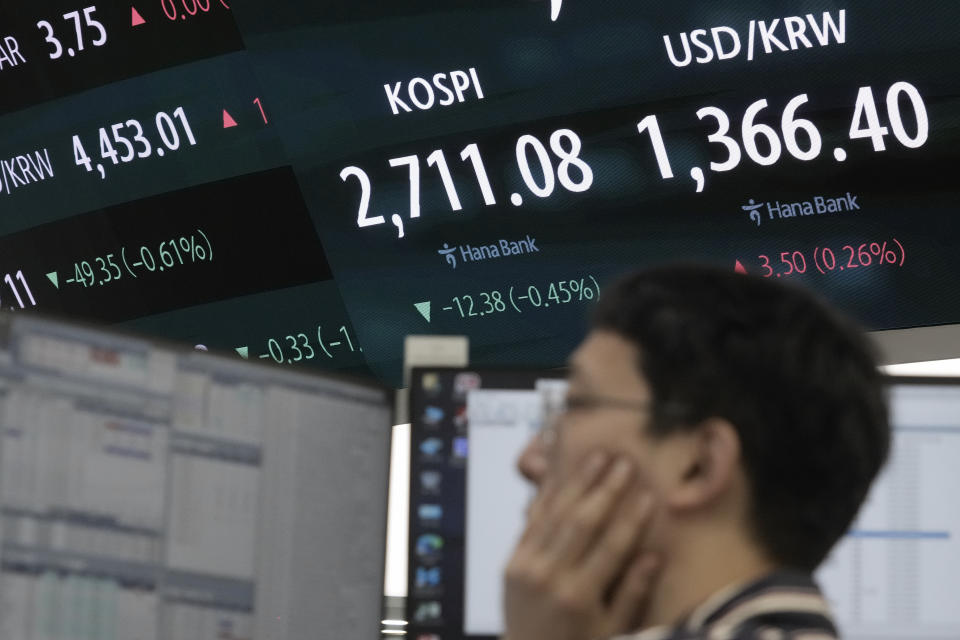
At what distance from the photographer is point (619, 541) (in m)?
0.82

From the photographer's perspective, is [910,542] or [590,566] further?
[910,542]

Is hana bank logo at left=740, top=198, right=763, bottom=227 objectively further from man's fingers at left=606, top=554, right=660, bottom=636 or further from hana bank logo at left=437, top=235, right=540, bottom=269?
man's fingers at left=606, top=554, right=660, bottom=636

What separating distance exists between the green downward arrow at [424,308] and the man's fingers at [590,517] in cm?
203

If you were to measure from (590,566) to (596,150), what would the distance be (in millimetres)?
2098

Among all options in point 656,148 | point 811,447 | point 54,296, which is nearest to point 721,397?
point 811,447

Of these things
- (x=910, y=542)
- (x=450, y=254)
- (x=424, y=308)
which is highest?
(x=450, y=254)

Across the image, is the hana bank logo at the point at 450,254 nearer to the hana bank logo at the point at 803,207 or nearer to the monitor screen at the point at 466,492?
the hana bank logo at the point at 803,207

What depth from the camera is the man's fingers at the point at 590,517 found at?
32.4 inches

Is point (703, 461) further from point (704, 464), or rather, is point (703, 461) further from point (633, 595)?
point (633, 595)

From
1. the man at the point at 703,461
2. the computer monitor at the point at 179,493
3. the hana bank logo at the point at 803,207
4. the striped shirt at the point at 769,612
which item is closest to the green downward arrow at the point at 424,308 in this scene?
the hana bank logo at the point at 803,207

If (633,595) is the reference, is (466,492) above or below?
above

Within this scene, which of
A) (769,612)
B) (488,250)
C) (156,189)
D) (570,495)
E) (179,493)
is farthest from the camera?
(156,189)

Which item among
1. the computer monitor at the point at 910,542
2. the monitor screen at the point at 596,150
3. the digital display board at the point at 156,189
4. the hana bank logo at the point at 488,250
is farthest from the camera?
the digital display board at the point at 156,189

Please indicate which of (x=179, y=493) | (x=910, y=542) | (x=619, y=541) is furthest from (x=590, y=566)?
(x=910, y=542)
